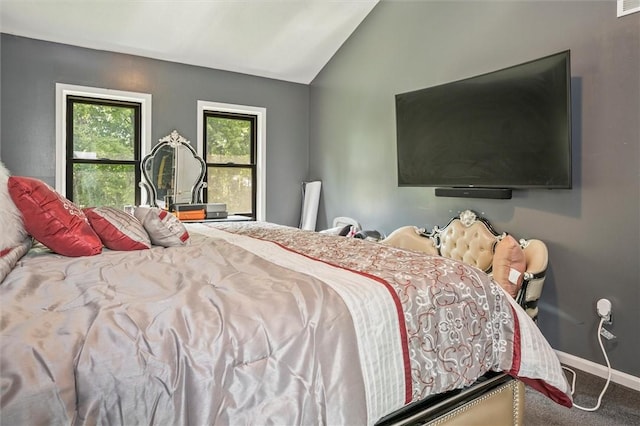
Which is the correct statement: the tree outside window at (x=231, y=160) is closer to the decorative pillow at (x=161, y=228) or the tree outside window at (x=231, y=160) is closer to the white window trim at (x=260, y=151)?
the white window trim at (x=260, y=151)

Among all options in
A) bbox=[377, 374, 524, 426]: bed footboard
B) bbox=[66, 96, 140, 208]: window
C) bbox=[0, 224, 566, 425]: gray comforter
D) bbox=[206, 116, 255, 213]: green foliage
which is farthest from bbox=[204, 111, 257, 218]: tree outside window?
bbox=[377, 374, 524, 426]: bed footboard

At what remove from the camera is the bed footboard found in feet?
4.29

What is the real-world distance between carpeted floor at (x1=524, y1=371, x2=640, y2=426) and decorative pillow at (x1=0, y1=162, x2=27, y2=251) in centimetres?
238

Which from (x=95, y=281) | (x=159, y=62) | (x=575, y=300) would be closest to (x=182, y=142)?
(x=159, y=62)

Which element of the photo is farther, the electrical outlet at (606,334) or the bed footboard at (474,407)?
the electrical outlet at (606,334)

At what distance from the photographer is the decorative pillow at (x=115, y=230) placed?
1.82m

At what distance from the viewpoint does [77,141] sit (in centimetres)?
380

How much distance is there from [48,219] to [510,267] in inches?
94.1

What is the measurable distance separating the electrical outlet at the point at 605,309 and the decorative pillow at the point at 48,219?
8.86 feet

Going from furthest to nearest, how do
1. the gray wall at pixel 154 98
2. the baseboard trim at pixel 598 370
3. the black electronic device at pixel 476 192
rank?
the gray wall at pixel 154 98, the black electronic device at pixel 476 192, the baseboard trim at pixel 598 370

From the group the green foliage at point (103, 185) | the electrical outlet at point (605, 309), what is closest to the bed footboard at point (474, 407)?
the electrical outlet at point (605, 309)

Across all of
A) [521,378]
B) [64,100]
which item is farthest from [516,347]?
[64,100]

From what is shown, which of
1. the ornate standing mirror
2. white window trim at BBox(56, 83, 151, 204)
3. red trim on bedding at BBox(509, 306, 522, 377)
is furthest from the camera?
the ornate standing mirror

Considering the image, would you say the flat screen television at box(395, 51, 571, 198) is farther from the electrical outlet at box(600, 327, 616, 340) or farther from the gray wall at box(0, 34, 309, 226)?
the gray wall at box(0, 34, 309, 226)
